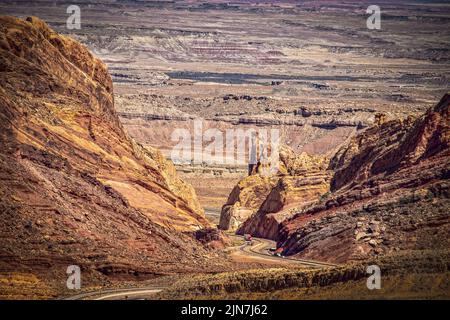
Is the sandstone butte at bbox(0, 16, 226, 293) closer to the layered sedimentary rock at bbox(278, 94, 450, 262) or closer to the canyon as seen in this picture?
the canyon

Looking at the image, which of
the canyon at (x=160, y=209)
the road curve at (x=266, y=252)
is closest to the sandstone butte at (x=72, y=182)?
the canyon at (x=160, y=209)

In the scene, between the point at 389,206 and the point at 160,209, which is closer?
the point at 389,206

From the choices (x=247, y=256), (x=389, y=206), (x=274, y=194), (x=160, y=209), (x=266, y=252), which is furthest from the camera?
(x=274, y=194)

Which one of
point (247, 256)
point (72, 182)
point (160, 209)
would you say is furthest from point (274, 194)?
point (72, 182)

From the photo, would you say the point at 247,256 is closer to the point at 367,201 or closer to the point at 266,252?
the point at 266,252

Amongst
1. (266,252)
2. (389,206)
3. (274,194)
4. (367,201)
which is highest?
(274,194)

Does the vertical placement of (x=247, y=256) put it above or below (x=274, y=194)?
below
